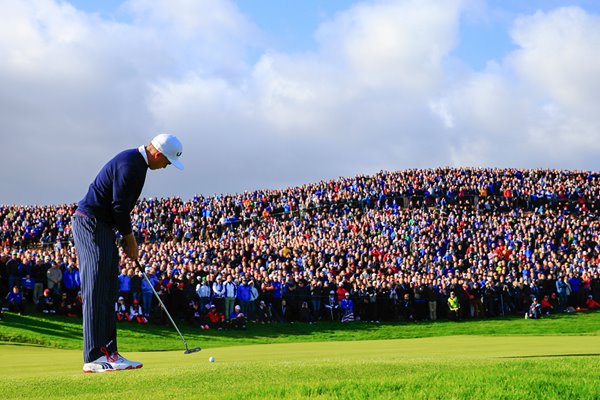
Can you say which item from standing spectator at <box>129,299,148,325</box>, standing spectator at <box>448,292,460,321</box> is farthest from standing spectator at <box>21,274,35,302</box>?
standing spectator at <box>448,292,460,321</box>

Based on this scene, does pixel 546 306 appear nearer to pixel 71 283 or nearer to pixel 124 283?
pixel 124 283

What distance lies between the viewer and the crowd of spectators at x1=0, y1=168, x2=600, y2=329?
29.9 m

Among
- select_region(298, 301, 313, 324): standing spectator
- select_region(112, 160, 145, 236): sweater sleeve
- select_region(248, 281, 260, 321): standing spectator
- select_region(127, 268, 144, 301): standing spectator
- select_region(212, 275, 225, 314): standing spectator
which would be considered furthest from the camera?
select_region(298, 301, 313, 324): standing spectator

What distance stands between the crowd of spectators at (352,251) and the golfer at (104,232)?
1921 cm

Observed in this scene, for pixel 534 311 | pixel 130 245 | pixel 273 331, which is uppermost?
pixel 130 245

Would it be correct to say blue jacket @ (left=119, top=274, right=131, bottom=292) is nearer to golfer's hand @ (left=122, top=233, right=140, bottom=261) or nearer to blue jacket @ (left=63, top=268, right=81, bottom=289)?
blue jacket @ (left=63, top=268, right=81, bottom=289)

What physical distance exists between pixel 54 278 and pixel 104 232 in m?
20.3

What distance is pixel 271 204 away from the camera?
5481cm

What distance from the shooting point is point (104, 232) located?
8078 mm

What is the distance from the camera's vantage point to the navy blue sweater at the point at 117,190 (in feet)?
25.6

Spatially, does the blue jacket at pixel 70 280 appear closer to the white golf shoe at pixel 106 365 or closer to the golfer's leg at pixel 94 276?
the white golf shoe at pixel 106 365

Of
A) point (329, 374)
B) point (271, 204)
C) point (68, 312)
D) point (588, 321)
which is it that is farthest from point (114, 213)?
point (271, 204)

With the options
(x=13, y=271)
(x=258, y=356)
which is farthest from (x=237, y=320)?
(x=258, y=356)

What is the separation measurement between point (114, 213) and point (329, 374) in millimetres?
2886
